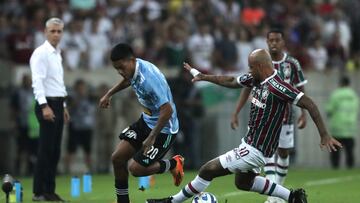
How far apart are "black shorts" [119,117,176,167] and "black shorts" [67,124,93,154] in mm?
11909

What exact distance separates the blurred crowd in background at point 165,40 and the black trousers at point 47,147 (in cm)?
887

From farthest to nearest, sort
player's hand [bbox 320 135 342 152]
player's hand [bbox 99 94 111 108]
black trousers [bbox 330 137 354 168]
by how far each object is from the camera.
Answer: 1. black trousers [bbox 330 137 354 168]
2. player's hand [bbox 99 94 111 108]
3. player's hand [bbox 320 135 342 152]

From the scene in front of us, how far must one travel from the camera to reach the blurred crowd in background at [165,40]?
25547 millimetres

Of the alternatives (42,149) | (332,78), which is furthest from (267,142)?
(332,78)

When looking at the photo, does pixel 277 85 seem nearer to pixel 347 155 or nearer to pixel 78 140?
pixel 78 140

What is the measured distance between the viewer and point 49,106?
50.9ft

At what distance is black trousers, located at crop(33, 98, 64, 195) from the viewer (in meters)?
15.6

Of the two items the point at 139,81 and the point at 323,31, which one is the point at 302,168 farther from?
the point at 139,81

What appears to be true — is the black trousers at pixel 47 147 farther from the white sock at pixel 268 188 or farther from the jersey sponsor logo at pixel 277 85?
the jersey sponsor logo at pixel 277 85

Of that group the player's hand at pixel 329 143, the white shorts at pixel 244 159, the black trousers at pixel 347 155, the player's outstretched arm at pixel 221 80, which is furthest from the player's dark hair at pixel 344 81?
the player's hand at pixel 329 143

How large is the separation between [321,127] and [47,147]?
5.07 meters

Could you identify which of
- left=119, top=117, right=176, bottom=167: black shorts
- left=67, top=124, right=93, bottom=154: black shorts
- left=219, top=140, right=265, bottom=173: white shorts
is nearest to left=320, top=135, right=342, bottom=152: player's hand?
left=219, top=140, right=265, bottom=173: white shorts

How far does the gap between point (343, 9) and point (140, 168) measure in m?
17.8

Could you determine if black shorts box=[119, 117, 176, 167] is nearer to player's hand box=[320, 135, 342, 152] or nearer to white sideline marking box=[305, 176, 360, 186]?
player's hand box=[320, 135, 342, 152]
